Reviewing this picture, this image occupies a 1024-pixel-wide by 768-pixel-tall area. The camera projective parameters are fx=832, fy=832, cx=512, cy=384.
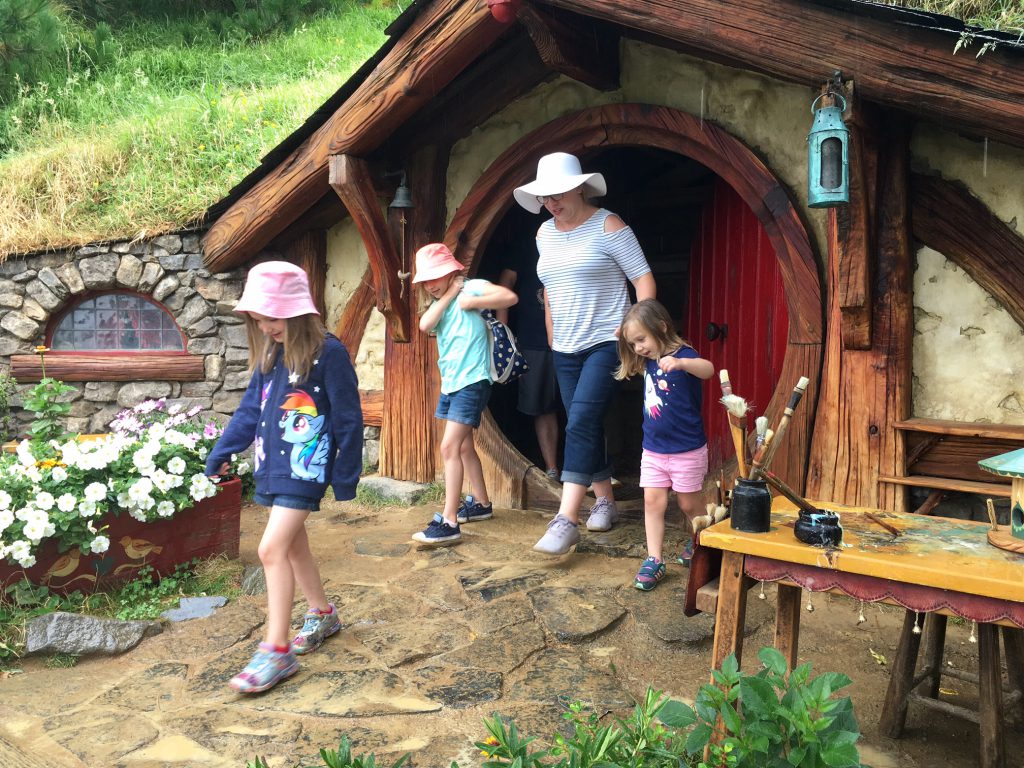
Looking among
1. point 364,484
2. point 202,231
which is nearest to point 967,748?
point 364,484

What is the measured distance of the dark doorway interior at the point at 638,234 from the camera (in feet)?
19.9

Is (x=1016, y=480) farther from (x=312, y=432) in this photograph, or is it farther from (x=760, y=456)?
(x=312, y=432)

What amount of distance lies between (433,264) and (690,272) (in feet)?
8.52

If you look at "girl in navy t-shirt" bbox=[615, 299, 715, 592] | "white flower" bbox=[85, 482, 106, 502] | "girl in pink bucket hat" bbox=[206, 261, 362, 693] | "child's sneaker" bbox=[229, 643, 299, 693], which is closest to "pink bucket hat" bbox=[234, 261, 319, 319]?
"girl in pink bucket hat" bbox=[206, 261, 362, 693]

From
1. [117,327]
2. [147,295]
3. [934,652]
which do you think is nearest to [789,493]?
[934,652]

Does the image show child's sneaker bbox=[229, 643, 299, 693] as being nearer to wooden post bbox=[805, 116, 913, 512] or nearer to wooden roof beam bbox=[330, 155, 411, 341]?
wooden post bbox=[805, 116, 913, 512]

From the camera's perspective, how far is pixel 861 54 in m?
3.10

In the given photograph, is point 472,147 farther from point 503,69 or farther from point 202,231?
point 202,231

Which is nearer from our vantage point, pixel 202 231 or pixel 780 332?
pixel 780 332

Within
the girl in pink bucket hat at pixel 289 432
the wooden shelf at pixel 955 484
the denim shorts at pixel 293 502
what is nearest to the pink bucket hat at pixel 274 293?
the girl in pink bucket hat at pixel 289 432

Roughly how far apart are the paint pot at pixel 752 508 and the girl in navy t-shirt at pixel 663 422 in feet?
4.35

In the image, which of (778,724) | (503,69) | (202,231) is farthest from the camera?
(202,231)

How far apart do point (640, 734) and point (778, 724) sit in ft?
1.05

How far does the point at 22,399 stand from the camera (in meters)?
6.32
